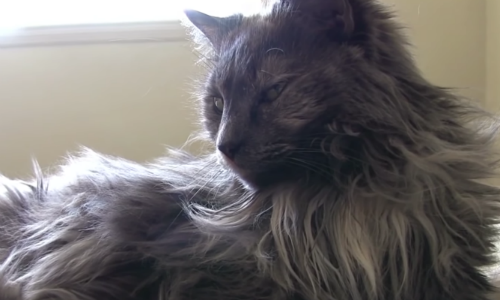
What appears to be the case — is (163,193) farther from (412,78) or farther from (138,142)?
(138,142)

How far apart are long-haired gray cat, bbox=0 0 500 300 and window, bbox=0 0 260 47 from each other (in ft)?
4.10

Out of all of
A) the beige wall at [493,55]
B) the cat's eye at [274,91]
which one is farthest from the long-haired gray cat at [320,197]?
the beige wall at [493,55]

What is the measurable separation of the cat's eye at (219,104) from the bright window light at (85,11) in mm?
1180

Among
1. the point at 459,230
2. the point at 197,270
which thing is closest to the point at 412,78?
the point at 459,230

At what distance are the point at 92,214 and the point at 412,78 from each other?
0.66 metres

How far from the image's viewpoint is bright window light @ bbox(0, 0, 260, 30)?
2.39m

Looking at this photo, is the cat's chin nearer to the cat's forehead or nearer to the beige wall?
the cat's forehead

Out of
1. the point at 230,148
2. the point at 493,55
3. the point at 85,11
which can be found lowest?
the point at 493,55

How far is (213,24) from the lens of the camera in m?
1.29

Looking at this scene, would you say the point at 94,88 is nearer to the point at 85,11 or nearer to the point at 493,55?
the point at 85,11

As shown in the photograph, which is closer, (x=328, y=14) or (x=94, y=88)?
(x=328, y=14)

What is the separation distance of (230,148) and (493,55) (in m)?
1.36

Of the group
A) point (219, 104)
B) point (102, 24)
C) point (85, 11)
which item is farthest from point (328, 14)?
point (85, 11)

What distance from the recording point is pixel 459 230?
3.47ft
